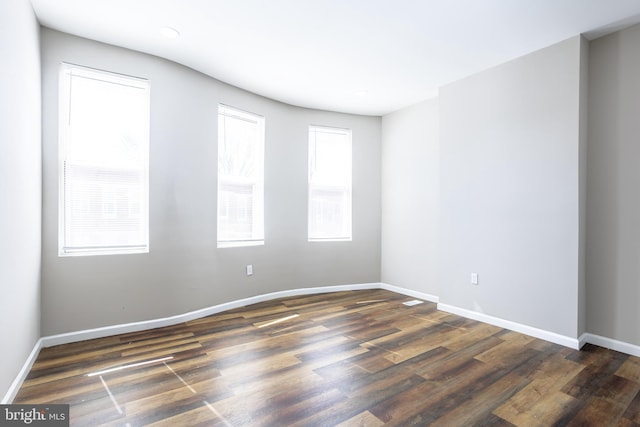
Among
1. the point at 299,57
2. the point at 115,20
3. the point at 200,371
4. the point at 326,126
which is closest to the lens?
the point at 200,371

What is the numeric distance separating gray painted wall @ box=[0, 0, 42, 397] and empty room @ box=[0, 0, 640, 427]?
0.02 meters

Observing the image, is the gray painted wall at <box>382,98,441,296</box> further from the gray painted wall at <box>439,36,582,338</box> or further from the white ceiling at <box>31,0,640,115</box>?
the white ceiling at <box>31,0,640,115</box>

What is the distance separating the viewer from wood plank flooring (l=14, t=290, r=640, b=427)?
180 centimetres

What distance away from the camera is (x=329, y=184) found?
4.76 meters

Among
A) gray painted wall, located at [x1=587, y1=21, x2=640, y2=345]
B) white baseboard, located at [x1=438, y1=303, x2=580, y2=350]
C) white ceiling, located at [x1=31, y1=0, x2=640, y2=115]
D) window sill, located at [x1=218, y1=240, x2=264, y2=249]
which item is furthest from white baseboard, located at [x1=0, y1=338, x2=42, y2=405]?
gray painted wall, located at [x1=587, y1=21, x2=640, y2=345]

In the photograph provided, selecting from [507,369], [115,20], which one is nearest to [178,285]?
[115,20]

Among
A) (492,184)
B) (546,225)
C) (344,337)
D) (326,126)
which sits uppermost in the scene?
(326,126)

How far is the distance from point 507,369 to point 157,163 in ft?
11.4

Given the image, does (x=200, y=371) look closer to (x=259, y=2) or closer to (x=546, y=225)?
(x=259, y=2)

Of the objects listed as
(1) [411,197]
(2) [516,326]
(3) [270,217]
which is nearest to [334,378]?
(2) [516,326]

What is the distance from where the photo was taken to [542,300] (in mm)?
2924

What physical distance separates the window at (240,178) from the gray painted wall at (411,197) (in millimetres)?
1967

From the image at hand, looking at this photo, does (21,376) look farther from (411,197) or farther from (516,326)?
(411,197)
